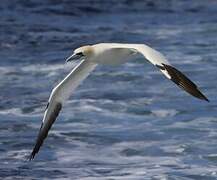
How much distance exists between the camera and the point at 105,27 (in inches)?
879

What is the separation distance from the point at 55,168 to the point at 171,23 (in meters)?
12.5

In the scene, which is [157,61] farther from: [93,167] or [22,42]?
[22,42]

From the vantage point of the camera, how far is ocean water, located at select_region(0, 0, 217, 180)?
1137cm

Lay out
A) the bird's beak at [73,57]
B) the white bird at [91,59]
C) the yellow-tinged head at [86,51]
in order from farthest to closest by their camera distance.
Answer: the yellow-tinged head at [86,51], the bird's beak at [73,57], the white bird at [91,59]

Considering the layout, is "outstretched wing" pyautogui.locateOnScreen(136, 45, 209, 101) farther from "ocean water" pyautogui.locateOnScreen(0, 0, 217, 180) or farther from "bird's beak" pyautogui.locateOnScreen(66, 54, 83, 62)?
"ocean water" pyautogui.locateOnScreen(0, 0, 217, 180)

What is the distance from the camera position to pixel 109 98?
15.2 m

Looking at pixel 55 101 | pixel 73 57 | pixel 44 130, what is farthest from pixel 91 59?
pixel 44 130

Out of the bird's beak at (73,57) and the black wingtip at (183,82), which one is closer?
the black wingtip at (183,82)

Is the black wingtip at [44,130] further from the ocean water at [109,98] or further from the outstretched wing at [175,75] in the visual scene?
the outstretched wing at [175,75]

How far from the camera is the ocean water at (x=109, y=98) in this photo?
11367mm

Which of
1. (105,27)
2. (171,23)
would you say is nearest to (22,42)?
(105,27)

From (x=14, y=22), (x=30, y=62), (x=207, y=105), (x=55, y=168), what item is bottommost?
(x=55, y=168)

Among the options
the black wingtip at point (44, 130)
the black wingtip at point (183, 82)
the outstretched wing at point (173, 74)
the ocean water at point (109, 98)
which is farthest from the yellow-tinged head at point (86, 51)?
the black wingtip at point (183, 82)

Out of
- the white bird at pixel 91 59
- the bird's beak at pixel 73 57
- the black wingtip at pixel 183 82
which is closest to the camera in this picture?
the black wingtip at pixel 183 82
